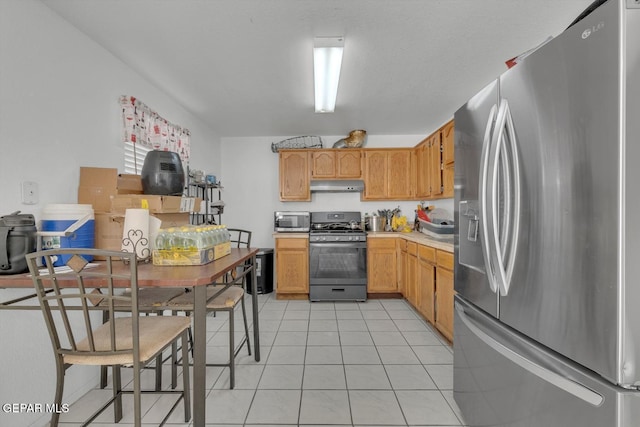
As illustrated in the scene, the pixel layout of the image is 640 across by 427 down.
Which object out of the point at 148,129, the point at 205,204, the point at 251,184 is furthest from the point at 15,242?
the point at 251,184

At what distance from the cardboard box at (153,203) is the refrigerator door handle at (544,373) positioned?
193 centimetres

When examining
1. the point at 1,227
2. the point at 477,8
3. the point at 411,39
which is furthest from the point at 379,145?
the point at 1,227

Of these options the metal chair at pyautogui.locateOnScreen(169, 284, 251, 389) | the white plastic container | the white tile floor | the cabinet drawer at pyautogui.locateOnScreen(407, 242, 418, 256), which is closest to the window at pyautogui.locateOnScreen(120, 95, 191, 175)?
the white plastic container

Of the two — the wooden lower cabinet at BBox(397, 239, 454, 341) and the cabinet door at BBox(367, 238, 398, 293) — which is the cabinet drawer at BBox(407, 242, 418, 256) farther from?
the cabinet door at BBox(367, 238, 398, 293)

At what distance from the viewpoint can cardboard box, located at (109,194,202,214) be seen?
178 centimetres

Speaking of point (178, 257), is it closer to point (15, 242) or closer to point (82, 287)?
point (82, 287)

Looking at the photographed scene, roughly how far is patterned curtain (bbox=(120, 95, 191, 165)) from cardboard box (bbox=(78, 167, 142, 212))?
1.75 ft

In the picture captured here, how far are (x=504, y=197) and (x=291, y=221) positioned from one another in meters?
3.36

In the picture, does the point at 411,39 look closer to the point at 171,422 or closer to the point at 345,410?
the point at 345,410

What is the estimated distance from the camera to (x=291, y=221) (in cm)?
430

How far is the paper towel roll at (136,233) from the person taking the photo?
1583 millimetres

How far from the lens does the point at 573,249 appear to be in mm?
877

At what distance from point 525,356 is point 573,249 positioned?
45 centimetres

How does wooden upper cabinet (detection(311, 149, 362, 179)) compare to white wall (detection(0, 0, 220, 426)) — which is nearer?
white wall (detection(0, 0, 220, 426))
